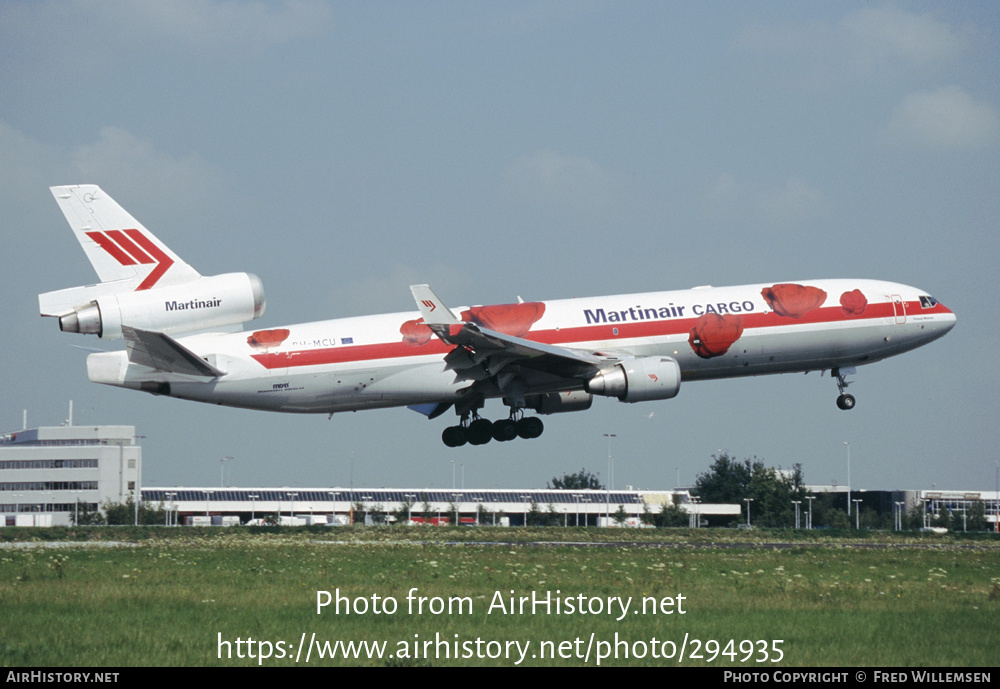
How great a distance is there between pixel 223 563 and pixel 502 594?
14187mm

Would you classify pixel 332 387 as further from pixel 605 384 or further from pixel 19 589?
pixel 19 589

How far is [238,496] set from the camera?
478ft

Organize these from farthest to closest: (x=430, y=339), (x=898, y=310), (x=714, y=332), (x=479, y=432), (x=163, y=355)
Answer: (x=479, y=432) → (x=898, y=310) → (x=714, y=332) → (x=430, y=339) → (x=163, y=355)

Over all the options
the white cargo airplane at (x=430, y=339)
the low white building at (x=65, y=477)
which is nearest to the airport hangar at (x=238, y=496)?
the low white building at (x=65, y=477)

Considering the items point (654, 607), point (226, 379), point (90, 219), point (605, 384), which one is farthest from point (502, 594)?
point (90, 219)

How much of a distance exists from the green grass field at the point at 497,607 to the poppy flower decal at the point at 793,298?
939cm

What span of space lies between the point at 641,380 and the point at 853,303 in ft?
32.3

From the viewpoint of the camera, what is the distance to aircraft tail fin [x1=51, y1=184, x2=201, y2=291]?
40.7m

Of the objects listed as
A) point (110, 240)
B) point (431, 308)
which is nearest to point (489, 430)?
point (431, 308)

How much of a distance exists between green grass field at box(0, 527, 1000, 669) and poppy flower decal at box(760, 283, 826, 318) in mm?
9395

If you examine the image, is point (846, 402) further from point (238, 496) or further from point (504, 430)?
point (238, 496)

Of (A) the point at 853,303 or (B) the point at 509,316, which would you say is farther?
(A) the point at 853,303

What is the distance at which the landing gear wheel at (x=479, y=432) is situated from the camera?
45.6 m

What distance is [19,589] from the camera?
95.8 ft
